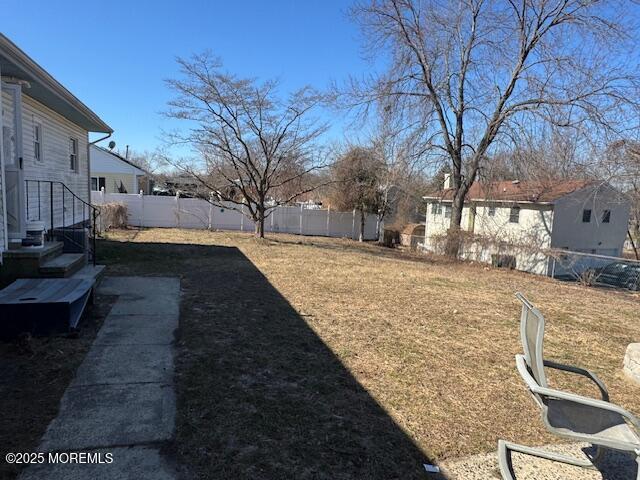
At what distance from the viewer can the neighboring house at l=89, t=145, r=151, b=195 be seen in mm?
29156

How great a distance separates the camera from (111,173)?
29750 millimetres

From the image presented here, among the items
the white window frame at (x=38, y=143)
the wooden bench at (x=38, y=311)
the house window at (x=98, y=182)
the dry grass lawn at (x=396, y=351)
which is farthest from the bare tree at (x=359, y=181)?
the wooden bench at (x=38, y=311)

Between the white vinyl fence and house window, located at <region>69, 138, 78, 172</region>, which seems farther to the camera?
the white vinyl fence

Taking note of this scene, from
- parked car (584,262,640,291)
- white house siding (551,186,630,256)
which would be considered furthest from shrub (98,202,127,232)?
white house siding (551,186,630,256)

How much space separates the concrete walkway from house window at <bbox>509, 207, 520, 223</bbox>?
25.1 metres

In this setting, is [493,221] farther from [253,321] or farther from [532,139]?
[253,321]

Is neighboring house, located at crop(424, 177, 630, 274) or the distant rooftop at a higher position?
the distant rooftop

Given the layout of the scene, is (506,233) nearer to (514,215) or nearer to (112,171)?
(514,215)

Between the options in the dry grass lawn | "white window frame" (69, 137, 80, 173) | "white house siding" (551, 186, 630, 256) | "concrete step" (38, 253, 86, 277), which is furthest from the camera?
"white house siding" (551, 186, 630, 256)

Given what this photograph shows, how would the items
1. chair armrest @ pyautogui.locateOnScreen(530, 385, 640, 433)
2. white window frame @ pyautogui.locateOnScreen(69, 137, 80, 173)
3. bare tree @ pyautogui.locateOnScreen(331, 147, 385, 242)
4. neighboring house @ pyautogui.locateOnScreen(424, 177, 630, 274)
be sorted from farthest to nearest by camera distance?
neighboring house @ pyautogui.locateOnScreen(424, 177, 630, 274)
bare tree @ pyautogui.locateOnScreen(331, 147, 385, 242)
white window frame @ pyautogui.locateOnScreen(69, 137, 80, 173)
chair armrest @ pyautogui.locateOnScreen(530, 385, 640, 433)

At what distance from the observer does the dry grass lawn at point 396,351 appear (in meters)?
2.97

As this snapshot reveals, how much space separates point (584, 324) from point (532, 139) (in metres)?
11.2

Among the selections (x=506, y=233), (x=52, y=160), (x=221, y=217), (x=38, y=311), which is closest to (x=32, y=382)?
(x=38, y=311)

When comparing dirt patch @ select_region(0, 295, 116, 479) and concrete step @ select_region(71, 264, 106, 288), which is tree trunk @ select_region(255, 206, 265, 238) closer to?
concrete step @ select_region(71, 264, 106, 288)
